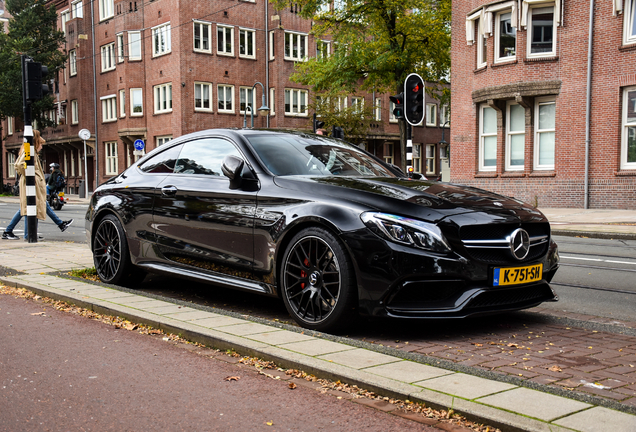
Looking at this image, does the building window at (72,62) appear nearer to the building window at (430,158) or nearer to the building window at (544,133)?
the building window at (430,158)

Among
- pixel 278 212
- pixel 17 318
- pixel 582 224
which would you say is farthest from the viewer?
pixel 582 224

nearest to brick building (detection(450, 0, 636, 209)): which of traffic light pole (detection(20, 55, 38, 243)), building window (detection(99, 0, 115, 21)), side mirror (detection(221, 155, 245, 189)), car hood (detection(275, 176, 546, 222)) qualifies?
traffic light pole (detection(20, 55, 38, 243))

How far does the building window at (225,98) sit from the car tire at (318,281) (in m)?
38.6

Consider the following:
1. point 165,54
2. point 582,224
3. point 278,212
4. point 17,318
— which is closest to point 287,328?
point 278,212

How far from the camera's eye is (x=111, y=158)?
1838 inches

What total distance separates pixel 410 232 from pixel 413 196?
397mm

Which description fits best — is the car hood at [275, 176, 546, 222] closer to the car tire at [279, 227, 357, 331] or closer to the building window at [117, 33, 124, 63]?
the car tire at [279, 227, 357, 331]

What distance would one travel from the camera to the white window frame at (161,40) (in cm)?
4147

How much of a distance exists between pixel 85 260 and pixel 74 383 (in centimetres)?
511

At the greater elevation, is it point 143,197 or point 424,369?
point 143,197

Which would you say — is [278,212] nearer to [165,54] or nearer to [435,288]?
[435,288]

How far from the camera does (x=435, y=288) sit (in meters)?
4.64

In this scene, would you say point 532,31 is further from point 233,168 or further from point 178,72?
point 178,72

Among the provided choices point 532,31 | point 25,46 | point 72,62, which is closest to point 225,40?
point 72,62
